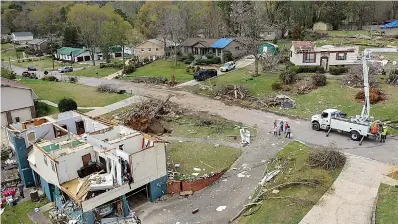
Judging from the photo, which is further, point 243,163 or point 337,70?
point 337,70

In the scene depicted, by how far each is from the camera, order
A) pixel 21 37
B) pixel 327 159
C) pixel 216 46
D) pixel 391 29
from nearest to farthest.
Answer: pixel 327 159 → pixel 216 46 → pixel 391 29 → pixel 21 37

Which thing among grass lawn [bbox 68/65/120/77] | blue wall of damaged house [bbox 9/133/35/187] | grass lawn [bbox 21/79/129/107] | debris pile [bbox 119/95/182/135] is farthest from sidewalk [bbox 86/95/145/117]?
grass lawn [bbox 68/65/120/77]

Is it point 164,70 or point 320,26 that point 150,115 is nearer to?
point 164,70

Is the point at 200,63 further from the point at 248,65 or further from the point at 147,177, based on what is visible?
the point at 147,177

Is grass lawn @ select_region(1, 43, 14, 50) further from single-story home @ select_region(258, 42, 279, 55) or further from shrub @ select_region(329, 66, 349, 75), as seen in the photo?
shrub @ select_region(329, 66, 349, 75)

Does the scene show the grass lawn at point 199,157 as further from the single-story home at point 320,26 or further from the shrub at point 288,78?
the single-story home at point 320,26

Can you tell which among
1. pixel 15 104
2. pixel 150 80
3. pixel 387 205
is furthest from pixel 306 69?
pixel 15 104
